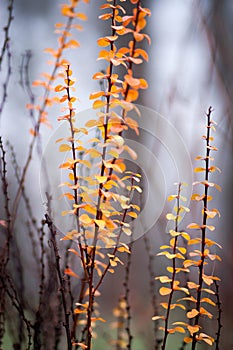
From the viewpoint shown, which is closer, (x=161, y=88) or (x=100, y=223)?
(x=100, y=223)

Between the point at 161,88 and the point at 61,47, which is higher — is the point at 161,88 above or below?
above

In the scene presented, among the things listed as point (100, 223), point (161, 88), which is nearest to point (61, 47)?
point (100, 223)

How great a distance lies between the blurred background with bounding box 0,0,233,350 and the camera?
165 centimetres

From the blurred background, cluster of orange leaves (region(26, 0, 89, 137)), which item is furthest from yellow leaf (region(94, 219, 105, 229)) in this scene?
the blurred background

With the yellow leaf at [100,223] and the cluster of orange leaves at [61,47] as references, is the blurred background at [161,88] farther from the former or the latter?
the yellow leaf at [100,223]

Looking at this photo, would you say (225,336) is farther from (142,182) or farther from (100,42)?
(100,42)

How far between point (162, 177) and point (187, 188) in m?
0.12

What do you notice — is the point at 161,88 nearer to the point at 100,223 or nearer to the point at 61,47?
the point at 61,47

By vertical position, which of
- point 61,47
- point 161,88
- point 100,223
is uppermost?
point 161,88

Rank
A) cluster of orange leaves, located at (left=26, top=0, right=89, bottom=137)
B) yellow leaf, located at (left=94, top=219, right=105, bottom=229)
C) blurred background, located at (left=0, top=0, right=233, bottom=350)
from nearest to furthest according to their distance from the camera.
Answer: yellow leaf, located at (left=94, top=219, right=105, bottom=229) < cluster of orange leaves, located at (left=26, top=0, right=89, bottom=137) < blurred background, located at (left=0, top=0, right=233, bottom=350)

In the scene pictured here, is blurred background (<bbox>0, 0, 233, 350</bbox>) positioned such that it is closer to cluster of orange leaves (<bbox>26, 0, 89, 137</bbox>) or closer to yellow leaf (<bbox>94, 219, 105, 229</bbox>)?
cluster of orange leaves (<bbox>26, 0, 89, 137</bbox>)

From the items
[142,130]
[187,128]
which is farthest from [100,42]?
[142,130]

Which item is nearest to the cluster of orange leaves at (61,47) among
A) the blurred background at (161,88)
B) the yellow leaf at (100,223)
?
the yellow leaf at (100,223)

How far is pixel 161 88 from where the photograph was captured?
2.12 meters
